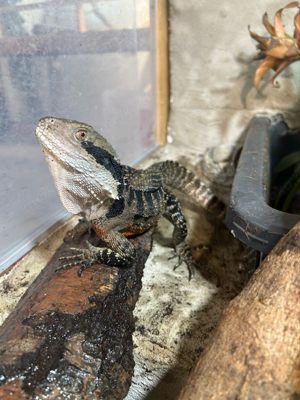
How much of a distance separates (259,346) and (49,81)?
8.99 ft

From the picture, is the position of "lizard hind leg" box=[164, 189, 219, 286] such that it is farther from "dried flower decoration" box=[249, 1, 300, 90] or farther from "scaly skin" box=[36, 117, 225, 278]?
"dried flower decoration" box=[249, 1, 300, 90]

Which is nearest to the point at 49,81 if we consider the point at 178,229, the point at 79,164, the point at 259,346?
the point at 79,164

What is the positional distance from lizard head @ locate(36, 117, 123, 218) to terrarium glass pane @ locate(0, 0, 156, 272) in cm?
67

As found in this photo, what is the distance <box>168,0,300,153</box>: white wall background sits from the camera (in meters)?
3.76

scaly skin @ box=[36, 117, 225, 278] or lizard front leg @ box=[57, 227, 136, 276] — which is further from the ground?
scaly skin @ box=[36, 117, 225, 278]

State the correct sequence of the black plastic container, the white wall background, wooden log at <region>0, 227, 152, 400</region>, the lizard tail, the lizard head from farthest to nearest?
the white wall background, the lizard tail, the lizard head, the black plastic container, wooden log at <region>0, 227, 152, 400</region>

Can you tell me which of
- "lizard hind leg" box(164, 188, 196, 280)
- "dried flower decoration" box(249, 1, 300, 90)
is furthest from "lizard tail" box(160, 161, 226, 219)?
"dried flower decoration" box(249, 1, 300, 90)

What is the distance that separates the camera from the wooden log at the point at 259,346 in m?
1.12

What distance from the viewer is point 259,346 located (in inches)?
47.5

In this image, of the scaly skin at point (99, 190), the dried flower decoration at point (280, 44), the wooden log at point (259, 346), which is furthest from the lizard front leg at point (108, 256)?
the dried flower decoration at point (280, 44)

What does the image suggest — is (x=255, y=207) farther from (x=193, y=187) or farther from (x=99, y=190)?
(x=193, y=187)

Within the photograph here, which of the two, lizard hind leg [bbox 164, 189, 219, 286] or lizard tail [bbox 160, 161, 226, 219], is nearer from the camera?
lizard hind leg [bbox 164, 189, 219, 286]

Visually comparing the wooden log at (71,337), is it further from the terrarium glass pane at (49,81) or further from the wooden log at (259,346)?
the terrarium glass pane at (49,81)

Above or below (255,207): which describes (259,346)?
below
